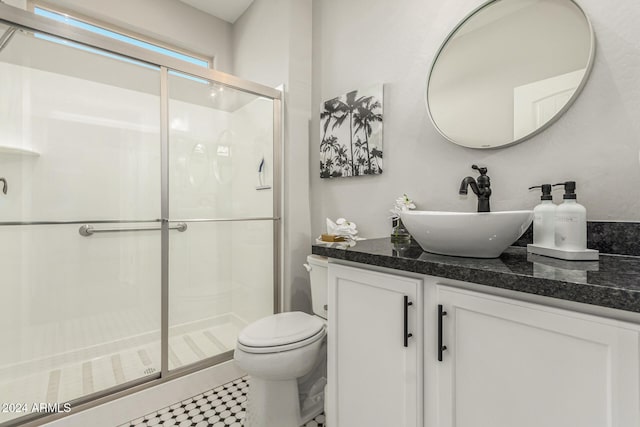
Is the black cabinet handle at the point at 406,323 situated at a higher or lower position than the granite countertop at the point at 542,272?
lower

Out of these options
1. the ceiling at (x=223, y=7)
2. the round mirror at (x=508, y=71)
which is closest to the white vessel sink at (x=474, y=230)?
the round mirror at (x=508, y=71)

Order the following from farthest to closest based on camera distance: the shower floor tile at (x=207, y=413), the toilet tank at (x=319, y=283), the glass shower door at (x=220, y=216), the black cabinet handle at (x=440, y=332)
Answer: the glass shower door at (x=220, y=216) → the toilet tank at (x=319, y=283) → the shower floor tile at (x=207, y=413) → the black cabinet handle at (x=440, y=332)

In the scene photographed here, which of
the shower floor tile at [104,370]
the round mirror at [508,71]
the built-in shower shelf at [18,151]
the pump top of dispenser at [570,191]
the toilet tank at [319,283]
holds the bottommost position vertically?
the shower floor tile at [104,370]

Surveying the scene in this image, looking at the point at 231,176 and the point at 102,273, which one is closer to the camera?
the point at 102,273

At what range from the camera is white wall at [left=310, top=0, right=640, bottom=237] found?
0.94m

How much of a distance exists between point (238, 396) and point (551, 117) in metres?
1.94

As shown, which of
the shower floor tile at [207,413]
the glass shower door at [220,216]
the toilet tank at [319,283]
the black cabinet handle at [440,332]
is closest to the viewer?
the black cabinet handle at [440,332]

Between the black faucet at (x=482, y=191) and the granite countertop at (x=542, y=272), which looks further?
the black faucet at (x=482, y=191)

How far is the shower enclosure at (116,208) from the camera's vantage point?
147cm

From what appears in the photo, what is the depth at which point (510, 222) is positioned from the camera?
0.81 metres

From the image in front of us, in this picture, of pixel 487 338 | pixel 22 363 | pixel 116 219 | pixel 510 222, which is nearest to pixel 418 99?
pixel 510 222

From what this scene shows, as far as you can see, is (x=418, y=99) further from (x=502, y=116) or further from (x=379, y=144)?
(x=502, y=116)

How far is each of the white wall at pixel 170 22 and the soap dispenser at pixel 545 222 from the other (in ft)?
8.59

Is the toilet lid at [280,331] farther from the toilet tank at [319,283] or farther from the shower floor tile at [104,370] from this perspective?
the shower floor tile at [104,370]
